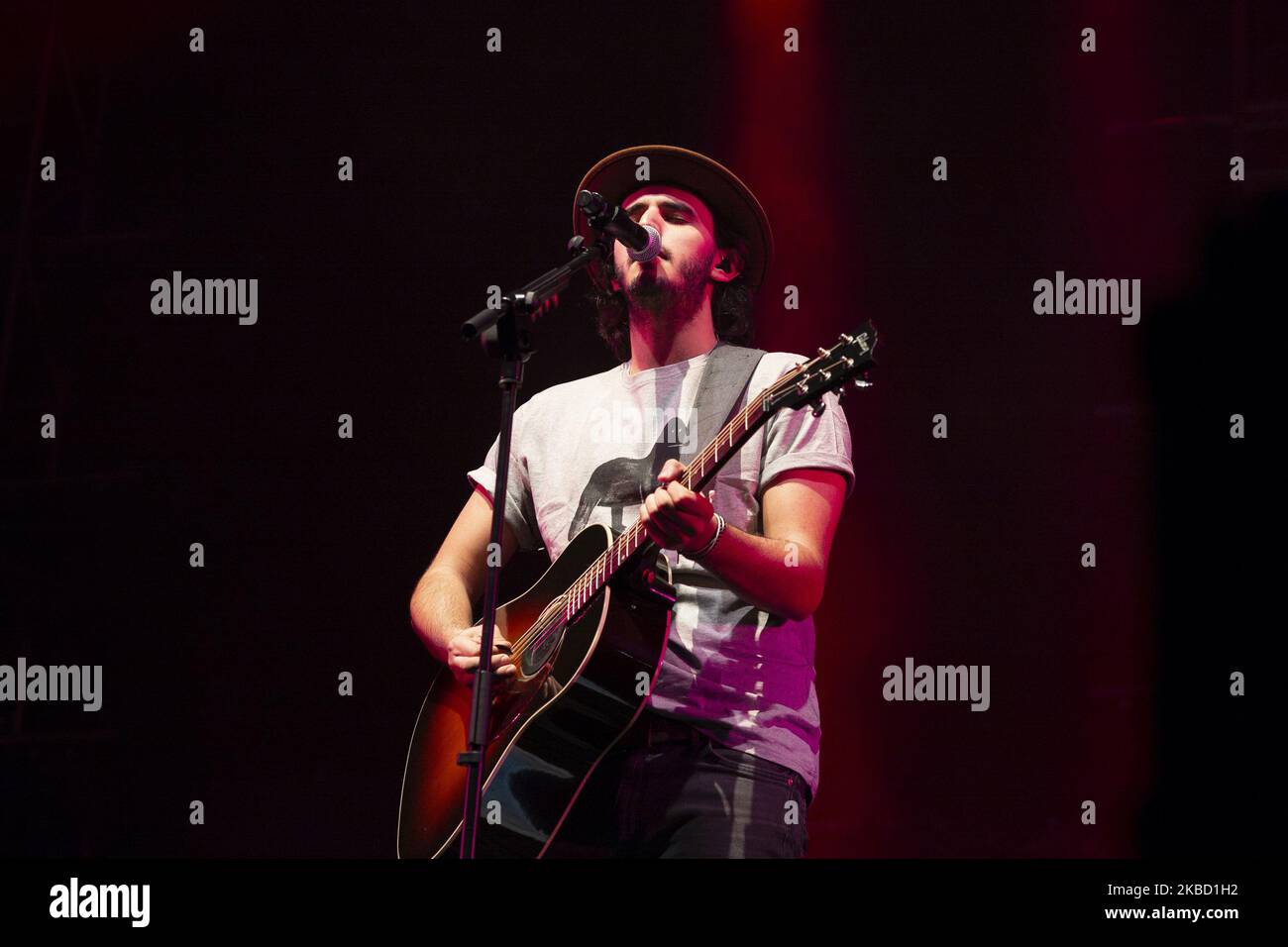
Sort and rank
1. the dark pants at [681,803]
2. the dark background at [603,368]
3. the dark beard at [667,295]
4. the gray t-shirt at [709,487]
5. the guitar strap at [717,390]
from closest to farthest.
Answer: the dark pants at [681,803], the gray t-shirt at [709,487], the guitar strap at [717,390], the dark beard at [667,295], the dark background at [603,368]

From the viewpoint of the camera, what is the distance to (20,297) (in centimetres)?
358

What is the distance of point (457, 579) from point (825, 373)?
1.08 metres

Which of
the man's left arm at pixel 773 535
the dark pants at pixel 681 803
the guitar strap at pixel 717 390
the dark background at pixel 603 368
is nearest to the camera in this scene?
the man's left arm at pixel 773 535

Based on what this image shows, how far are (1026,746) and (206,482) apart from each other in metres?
2.33

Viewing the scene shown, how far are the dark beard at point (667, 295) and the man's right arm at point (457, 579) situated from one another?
621 mm

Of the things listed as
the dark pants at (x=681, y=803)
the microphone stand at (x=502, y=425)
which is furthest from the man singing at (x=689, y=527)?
the microphone stand at (x=502, y=425)

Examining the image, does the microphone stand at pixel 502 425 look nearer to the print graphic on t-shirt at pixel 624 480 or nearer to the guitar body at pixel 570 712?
the guitar body at pixel 570 712

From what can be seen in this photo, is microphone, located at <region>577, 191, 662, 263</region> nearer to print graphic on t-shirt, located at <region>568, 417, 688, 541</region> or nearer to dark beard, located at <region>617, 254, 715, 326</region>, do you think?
dark beard, located at <region>617, 254, 715, 326</region>

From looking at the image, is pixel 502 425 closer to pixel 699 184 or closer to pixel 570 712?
pixel 570 712

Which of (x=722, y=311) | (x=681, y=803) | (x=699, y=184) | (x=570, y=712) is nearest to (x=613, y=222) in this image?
(x=699, y=184)

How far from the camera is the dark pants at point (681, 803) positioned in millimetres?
2438
